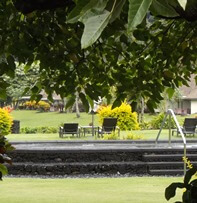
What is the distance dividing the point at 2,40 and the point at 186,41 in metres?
1.65

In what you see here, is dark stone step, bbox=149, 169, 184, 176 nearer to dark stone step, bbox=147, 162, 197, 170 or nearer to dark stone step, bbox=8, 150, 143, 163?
dark stone step, bbox=147, 162, 197, 170

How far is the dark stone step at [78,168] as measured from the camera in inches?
465

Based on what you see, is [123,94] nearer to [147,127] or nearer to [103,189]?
[103,189]

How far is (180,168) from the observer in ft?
38.9

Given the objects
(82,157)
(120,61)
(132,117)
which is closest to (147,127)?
(132,117)

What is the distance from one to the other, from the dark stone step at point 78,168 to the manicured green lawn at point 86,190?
84 centimetres

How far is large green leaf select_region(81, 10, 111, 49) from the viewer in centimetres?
127

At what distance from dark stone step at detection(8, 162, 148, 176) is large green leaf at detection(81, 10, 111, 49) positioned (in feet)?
35.0

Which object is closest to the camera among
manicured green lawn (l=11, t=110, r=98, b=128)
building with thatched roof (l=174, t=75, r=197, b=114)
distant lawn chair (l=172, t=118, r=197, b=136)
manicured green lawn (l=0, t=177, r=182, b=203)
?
manicured green lawn (l=0, t=177, r=182, b=203)

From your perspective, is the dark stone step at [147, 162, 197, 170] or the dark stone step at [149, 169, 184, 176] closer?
the dark stone step at [149, 169, 184, 176]

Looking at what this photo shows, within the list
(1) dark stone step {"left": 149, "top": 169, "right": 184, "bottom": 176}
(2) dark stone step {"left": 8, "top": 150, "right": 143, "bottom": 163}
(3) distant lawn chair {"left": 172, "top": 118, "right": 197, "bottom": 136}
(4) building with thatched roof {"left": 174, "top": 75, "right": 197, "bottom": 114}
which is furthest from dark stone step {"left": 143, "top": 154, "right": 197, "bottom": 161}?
(4) building with thatched roof {"left": 174, "top": 75, "right": 197, "bottom": 114}

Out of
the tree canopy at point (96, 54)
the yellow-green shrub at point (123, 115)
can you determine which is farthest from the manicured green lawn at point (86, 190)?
the yellow-green shrub at point (123, 115)

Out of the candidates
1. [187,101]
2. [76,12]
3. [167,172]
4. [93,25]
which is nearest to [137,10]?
[93,25]

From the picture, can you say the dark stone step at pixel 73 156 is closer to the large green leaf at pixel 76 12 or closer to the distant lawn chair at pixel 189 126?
the distant lawn chair at pixel 189 126
